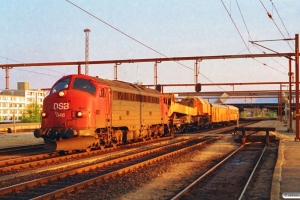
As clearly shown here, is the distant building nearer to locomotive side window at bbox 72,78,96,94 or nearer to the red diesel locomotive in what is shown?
the red diesel locomotive

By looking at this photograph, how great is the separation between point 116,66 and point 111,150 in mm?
10932

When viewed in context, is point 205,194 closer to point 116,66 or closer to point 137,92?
point 137,92

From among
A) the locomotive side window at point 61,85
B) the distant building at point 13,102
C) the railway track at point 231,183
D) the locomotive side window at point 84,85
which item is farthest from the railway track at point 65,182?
the distant building at point 13,102

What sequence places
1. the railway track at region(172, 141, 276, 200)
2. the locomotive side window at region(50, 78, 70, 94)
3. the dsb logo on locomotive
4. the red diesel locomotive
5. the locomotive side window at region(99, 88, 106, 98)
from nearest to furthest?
the railway track at region(172, 141, 276, 200), the red diesel locomotive, the dsb logo on locomotive, the locomotive side window at region(50, 78, 70, 94), the locomotive side window at region(99, 88, 106, 98)

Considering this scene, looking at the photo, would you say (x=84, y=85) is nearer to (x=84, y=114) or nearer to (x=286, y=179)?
(x=84, y=114)

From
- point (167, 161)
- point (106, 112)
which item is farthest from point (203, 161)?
point (106, 112)

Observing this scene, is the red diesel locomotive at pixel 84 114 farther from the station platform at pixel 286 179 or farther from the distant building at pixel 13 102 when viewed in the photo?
the distant building at pixel 13 102

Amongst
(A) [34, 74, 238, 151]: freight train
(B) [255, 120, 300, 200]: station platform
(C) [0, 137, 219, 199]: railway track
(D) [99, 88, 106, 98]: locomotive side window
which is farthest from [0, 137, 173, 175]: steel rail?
(B) [255, 120, 300, 200]: station platform

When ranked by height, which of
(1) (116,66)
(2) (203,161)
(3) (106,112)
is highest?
(1) (116,66)

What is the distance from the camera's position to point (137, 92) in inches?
966

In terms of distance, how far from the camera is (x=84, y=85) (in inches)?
760

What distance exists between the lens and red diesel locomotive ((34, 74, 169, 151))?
1811 cm

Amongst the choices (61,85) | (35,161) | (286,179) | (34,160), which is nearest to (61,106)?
(61,85)

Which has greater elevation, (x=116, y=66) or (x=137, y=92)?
(x=116, y=66)
